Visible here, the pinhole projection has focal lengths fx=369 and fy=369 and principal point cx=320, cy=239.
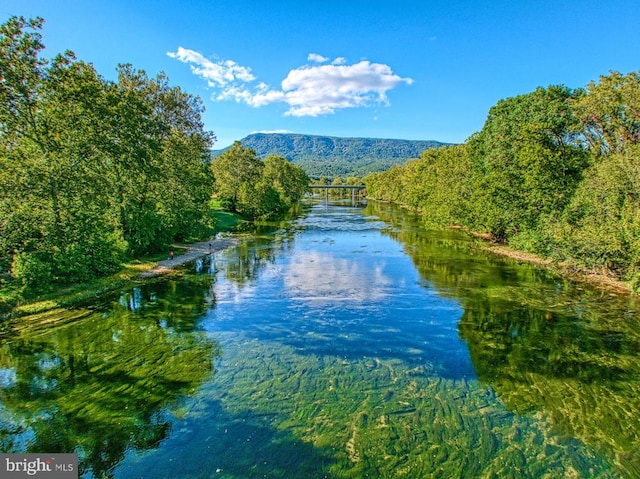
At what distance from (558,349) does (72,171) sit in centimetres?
3081

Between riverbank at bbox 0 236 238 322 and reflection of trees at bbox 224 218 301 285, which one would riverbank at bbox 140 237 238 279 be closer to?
riverbank at bbox 0 236 238 322

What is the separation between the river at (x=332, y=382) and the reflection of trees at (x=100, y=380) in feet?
0.23

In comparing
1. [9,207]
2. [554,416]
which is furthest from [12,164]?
[554,416]

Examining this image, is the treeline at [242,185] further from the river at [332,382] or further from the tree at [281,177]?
the river at [332,382]

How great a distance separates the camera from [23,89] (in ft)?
75.3

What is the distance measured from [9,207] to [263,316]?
54.6 ft

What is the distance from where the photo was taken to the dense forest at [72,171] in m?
22.5

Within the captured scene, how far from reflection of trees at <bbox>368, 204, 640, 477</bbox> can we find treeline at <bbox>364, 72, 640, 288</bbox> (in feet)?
12.0

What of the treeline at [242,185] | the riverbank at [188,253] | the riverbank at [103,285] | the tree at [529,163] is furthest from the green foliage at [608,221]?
the treeline at [242,185]

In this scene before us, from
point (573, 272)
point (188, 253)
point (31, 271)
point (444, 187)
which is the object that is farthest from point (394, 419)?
point (444, 187)

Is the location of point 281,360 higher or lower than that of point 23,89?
lower

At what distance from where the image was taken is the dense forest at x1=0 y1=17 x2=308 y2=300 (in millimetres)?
22453

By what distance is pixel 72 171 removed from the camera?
2539cm

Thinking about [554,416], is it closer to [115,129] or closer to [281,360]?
[281,360]
